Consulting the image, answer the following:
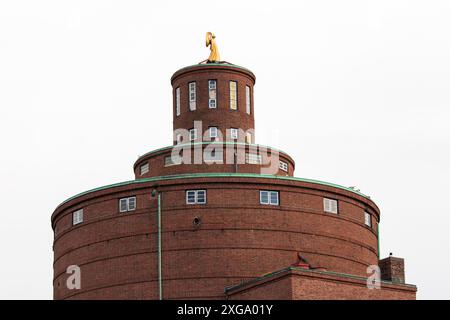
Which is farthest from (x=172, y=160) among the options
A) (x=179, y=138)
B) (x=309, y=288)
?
(x=309, y=288)

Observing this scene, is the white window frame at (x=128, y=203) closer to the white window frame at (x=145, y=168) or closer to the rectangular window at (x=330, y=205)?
the white window frame at (x=145, y=168)

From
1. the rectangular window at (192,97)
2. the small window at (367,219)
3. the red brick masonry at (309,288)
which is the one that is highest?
A: the rectangular window at (192,97)

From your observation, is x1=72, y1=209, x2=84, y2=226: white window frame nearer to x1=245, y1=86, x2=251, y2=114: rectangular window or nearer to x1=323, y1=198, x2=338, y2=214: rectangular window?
x1=245, y1=86, x2=251, y2=114: rectangular window

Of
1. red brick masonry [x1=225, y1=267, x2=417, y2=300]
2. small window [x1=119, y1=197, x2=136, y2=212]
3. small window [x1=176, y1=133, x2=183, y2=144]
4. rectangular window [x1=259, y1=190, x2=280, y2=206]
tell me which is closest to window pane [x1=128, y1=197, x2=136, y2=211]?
small window [x1=119, y1=197, x2=136, y2=212]

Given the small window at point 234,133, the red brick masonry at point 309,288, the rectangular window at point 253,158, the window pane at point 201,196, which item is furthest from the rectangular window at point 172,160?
the red brick masonry at point 309,288

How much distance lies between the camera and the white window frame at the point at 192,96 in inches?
3076

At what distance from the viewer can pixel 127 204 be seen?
70.9m

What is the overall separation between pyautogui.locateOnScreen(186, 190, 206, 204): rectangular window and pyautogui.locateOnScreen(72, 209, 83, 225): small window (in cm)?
715

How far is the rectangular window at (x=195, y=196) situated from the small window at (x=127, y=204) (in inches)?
128

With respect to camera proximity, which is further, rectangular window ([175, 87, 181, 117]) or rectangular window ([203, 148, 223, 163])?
rectangular window ([175, 87, 181, 117])

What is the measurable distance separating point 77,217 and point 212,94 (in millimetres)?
11995

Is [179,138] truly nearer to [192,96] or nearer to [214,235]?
[192,96]

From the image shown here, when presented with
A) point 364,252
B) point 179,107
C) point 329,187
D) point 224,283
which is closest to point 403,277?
point 364,252

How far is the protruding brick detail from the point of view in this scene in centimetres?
7388
